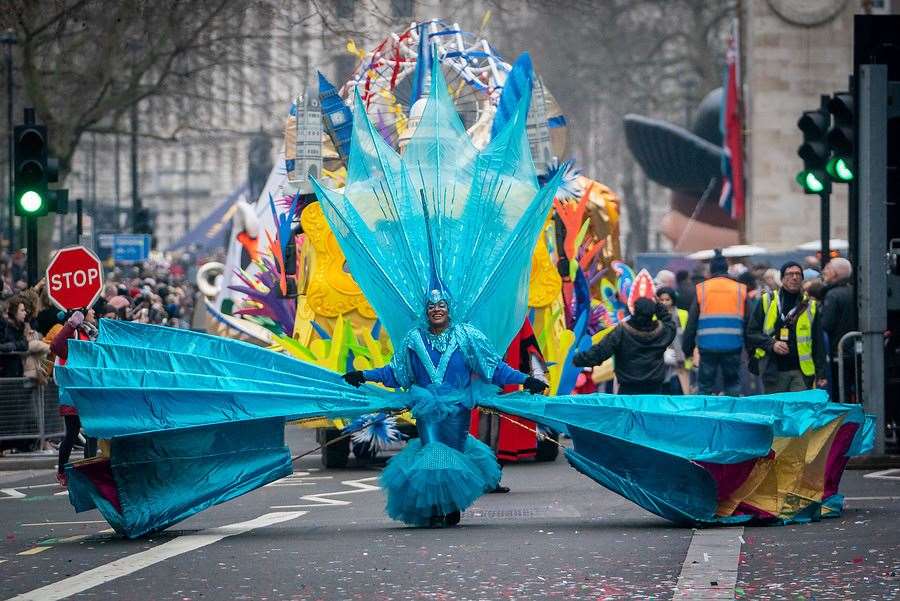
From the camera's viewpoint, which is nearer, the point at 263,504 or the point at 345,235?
the point at 345,235

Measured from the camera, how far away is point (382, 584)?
9.71 m

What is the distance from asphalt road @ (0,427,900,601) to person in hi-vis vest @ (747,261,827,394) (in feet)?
10.9

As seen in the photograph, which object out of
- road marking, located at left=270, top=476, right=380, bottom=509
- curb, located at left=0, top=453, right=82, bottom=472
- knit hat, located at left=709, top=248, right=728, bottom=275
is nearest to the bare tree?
curb, located at left=0, top=453, right=82, bottom=472

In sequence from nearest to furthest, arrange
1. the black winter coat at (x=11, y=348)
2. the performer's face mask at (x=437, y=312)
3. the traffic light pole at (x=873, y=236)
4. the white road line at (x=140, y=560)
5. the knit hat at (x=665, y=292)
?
the white road line at (x=140, y=560) → the performer's face mask at (x=437, y=312) → the traffic light pole at (x=873, y=236) → the knit hat at (x=665, y=292) → the black winter coat at (x=11, y=348)

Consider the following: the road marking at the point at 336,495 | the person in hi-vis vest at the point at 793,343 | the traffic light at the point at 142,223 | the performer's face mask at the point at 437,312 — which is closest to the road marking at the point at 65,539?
the road marking at the point at 336,495

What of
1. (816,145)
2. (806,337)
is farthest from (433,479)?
(816,145)

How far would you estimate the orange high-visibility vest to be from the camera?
64.4ft

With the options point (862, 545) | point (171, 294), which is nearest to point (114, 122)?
point (171, 294)

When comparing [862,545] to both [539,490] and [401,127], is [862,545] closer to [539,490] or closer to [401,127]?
[539,490]

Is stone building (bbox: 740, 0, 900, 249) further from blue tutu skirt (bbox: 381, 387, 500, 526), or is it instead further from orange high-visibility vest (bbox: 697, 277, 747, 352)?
blue tutu skirt (bbox: 381, 387, 500, 526)

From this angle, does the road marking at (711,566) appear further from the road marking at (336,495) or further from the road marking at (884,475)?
the road marking at (884,475)

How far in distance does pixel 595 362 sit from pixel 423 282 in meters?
4.55

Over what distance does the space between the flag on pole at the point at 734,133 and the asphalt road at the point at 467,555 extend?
3218cm

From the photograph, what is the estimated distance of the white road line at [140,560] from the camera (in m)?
9.75
